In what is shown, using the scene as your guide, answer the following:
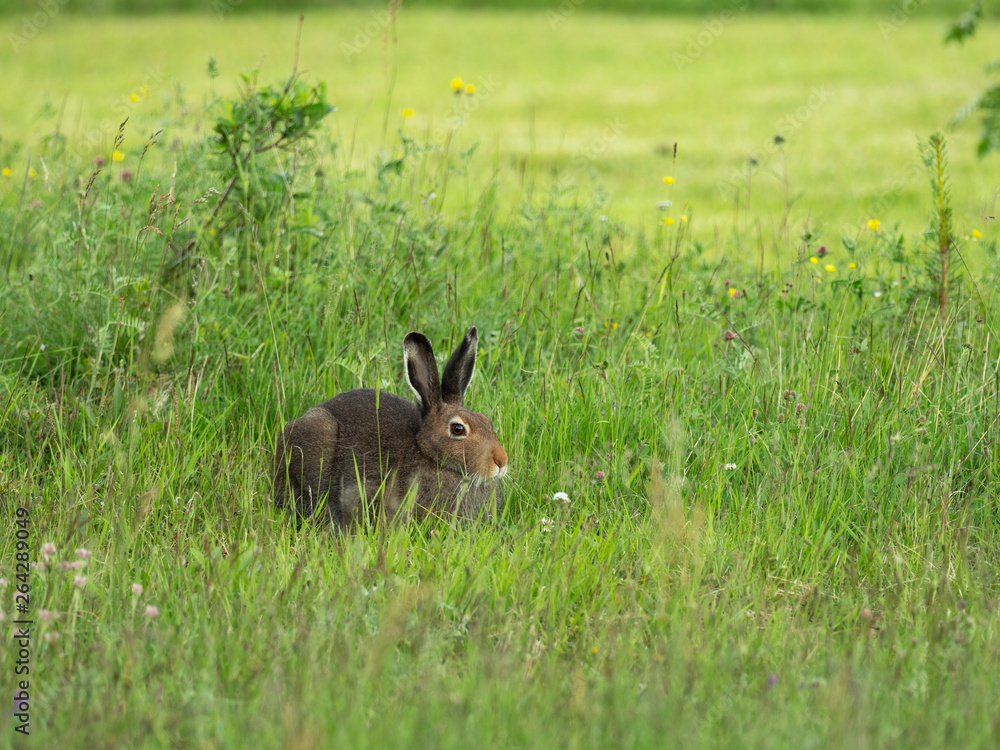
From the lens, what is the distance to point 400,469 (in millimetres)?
3957

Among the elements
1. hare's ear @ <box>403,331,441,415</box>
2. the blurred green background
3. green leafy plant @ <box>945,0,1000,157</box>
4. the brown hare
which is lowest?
the brown hare

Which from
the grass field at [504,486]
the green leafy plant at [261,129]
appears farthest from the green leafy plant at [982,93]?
the green leafy plant at [261,129]

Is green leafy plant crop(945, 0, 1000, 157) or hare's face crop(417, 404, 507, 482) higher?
green leafy plant crop(945, 0, 1000, 157)

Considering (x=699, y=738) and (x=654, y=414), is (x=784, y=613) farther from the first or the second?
(x=654, y=414)

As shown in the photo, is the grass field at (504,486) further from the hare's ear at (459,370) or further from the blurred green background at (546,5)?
the blurred green background at (546,5)

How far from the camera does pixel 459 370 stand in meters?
3.94

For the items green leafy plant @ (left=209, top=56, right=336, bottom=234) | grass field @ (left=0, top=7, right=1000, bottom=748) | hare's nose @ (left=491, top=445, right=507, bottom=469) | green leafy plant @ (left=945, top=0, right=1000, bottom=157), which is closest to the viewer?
grass field @ (left=0, top=7, right=1000, bottom=748)

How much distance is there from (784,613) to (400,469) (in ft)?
5.19

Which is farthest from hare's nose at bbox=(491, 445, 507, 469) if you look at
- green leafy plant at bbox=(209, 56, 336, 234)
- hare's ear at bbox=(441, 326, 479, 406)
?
green leafy plant at bbox=(209, 56, 336, 234)

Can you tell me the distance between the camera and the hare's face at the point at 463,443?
12.4 ft

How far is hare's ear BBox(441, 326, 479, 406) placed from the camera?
12.7 ft

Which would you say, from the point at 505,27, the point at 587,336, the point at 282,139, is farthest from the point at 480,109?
the point at 587,336

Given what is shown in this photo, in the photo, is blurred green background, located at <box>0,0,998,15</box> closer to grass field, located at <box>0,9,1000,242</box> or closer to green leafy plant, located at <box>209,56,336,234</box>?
grass field, located at <box>0,9,1000,242</box>

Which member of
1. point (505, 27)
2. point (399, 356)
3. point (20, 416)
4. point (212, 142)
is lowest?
point (20, 416)
